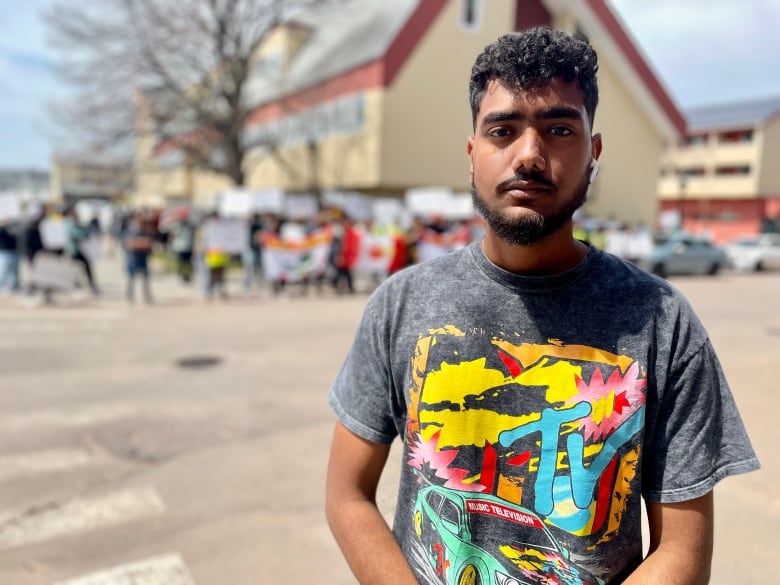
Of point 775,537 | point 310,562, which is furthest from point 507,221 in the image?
point 775,537

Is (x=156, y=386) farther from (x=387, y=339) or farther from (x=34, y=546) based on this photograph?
(x=387, y=339)

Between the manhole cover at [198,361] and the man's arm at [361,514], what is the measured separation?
20.1 ft

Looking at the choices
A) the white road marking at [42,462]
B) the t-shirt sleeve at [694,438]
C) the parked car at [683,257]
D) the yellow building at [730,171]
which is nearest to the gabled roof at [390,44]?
the parked car at [683,257]

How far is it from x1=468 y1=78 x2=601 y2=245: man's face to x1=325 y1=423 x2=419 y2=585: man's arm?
26.4 inches

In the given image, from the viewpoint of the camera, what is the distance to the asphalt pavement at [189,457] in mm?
3211

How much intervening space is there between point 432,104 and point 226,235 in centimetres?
1154

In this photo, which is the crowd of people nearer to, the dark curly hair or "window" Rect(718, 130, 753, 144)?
the dark curly hair

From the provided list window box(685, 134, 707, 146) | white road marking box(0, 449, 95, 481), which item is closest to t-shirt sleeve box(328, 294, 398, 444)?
white road marking box(0, 449, 95, 481)

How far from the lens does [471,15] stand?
858 inches

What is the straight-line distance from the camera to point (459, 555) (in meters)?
1.40

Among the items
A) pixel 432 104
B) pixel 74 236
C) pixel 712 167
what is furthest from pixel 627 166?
pixel 74 236

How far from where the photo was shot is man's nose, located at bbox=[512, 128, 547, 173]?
1304 mm

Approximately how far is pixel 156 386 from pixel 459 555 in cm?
574

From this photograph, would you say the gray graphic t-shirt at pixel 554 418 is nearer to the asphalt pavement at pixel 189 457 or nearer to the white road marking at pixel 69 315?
the asphalt pavement at pixel 189 457
